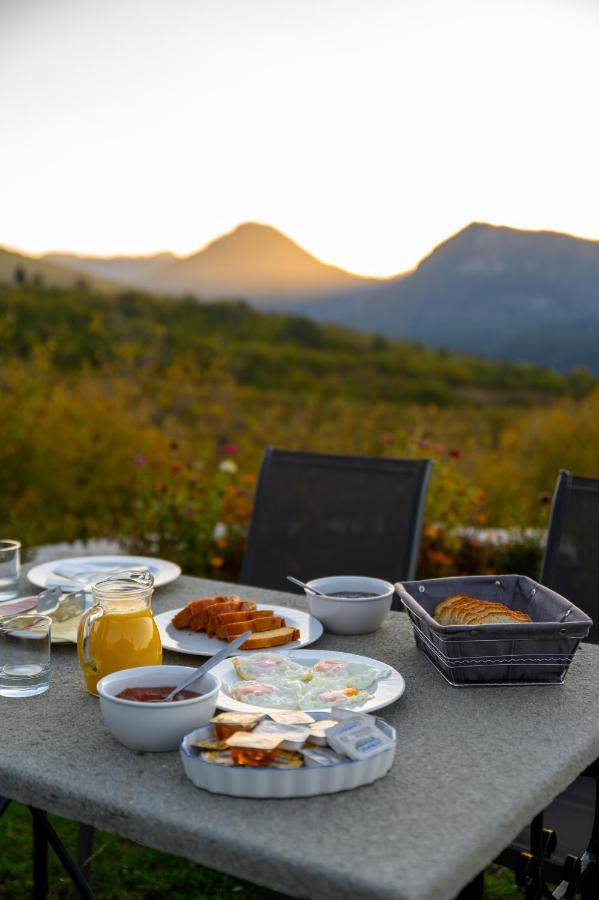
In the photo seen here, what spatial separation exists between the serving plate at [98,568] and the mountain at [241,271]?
10524 millimetres

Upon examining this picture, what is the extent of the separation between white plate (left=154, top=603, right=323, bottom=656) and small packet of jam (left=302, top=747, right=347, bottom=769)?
1.45ft

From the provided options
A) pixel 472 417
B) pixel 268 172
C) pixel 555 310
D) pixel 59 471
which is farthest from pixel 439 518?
pixel 472 417

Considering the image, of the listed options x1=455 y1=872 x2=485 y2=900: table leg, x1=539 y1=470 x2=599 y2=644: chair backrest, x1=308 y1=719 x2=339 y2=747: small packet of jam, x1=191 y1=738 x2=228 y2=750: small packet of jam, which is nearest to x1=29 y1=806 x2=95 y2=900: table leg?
x1=191 y1=738 x2=228 y2=750: small packet of jam

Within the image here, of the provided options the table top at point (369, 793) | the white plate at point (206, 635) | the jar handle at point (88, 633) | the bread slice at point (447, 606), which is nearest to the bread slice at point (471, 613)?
the bread slice at point (447, 606)

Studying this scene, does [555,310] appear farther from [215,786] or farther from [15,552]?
[215,786]

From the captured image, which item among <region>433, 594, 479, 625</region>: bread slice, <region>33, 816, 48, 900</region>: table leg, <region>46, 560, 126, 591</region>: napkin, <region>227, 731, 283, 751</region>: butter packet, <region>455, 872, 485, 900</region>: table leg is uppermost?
<region>433, 594, 479, 625</region>: bread slice

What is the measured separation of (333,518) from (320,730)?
52.1 inches

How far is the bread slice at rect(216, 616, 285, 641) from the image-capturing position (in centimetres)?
148

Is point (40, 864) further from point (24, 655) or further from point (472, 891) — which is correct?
point (472, 891)

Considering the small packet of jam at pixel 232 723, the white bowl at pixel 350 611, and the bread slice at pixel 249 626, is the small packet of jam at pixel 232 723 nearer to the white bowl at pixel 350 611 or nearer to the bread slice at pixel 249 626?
the bread slice at pixel 249 626

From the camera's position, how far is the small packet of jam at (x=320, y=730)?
3.30ft

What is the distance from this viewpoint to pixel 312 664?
4.48ft

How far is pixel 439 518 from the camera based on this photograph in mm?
4168

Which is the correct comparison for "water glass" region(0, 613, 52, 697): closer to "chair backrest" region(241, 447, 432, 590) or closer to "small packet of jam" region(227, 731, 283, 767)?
"small packet of jam" region(227, 731, 283, 767)
